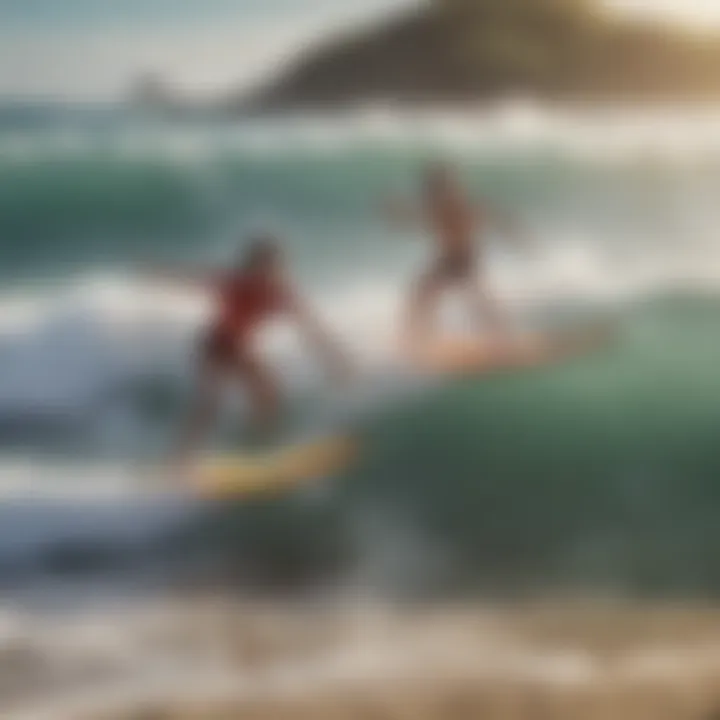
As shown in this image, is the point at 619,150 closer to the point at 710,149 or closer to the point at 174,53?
the point at 710,149

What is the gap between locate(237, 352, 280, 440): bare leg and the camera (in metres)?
1.08

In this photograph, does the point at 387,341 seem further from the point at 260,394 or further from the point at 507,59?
the point at 507,59

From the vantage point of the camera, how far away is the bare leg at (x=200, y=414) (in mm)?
1073

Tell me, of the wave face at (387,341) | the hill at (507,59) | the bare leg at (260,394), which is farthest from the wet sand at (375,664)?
the hill at (507,59)

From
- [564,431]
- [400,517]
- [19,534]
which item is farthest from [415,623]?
[19,534]

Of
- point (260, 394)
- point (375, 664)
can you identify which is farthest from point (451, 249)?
point (375, 664)

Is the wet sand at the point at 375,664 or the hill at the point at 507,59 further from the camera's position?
the hill at the point at 507,59

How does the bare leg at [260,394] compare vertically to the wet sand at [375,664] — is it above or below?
above

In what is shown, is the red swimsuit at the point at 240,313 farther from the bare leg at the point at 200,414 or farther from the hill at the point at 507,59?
the hill at the point at 507,59

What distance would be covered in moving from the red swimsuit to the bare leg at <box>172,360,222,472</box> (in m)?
0.01

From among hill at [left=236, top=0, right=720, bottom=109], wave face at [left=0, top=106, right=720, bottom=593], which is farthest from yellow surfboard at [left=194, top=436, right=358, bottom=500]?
hill at [left=236, top=0, right=720, bottom=109]

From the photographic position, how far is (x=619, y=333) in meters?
1.08

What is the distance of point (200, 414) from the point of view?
3.55 feet

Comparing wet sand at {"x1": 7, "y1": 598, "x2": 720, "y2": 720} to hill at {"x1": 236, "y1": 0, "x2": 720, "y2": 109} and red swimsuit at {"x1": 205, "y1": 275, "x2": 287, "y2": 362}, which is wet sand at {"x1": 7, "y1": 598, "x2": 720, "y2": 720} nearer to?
red swimsuit at {"x1": 205, "y1": 275, "x2": 287, "y2": 362}
